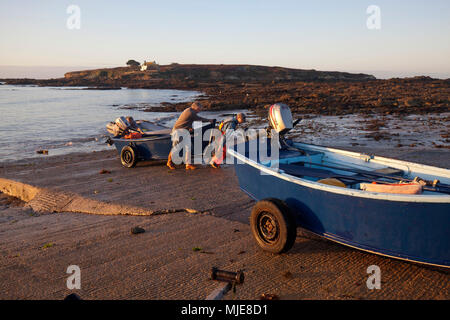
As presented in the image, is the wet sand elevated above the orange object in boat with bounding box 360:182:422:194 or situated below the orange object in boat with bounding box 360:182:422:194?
below

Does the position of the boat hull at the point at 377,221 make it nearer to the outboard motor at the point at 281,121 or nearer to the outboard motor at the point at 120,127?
the outboard motor at the point at 281,121

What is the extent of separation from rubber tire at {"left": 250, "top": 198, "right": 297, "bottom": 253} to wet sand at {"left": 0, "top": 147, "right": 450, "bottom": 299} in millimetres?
174

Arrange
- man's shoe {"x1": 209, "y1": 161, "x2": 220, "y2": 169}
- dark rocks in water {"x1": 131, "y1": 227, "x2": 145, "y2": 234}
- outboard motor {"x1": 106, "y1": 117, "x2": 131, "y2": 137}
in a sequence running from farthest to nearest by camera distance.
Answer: outboard motor {"x1": 106, "y1": 117, "x2": 131, "y2": 137}, man's shoe {"x1": 209, "y1": 161, "x2": 220, "y2": 169}, dark rocks in water {"x1": 131, "y1": 227, "x2": 145, "y2": 234}

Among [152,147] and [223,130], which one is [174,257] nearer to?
[223,130]

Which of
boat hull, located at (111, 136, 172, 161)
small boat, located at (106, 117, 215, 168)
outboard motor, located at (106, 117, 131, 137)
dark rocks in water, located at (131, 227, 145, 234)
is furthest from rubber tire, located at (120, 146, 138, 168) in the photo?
dark rocks in water, located at (131, 227, 145, 234)

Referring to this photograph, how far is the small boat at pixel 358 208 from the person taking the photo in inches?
160

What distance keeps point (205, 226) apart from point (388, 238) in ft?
9.84

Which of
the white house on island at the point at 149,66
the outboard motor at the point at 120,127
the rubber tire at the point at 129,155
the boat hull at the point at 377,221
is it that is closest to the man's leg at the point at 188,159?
the rubber tire at the point at 129,155

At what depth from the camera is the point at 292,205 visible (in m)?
5.25

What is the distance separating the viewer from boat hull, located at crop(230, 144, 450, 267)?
13.2 feet

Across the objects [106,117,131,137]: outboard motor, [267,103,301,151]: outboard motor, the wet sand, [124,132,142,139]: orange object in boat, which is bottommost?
the wet sand

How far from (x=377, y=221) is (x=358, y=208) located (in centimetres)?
24

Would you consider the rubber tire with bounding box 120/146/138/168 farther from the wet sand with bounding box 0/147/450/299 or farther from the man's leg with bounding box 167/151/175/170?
the wet sand with bounding box 0/147/450/299

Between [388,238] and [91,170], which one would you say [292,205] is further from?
[91,170]
